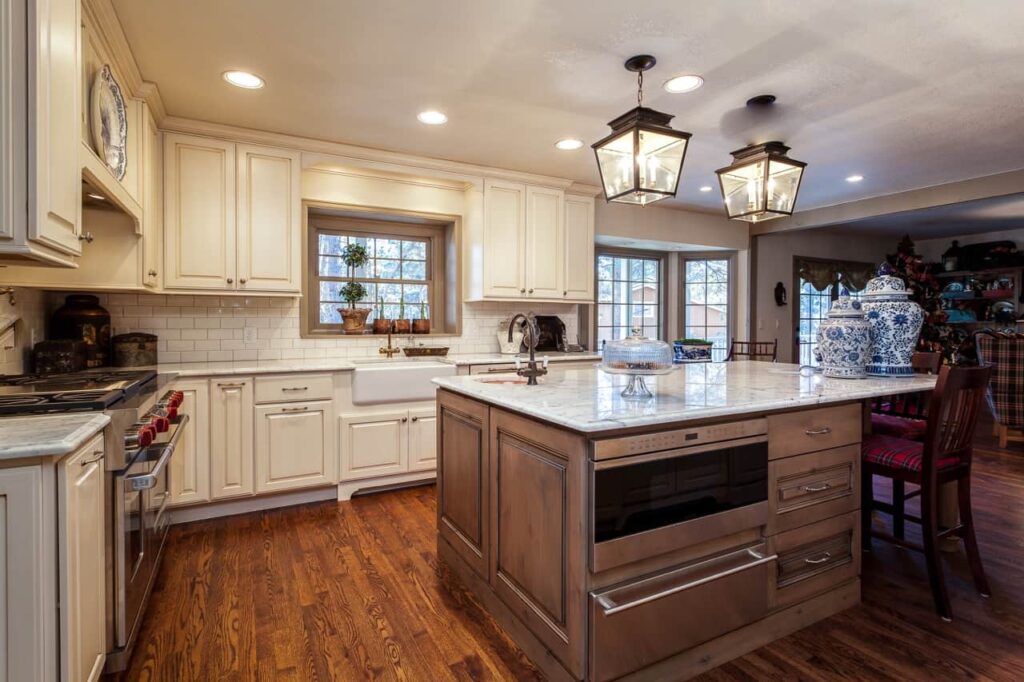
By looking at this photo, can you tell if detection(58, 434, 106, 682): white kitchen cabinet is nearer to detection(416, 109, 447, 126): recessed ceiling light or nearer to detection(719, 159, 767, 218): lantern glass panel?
detection(416, 109, 447, 126): recessed ceiling light

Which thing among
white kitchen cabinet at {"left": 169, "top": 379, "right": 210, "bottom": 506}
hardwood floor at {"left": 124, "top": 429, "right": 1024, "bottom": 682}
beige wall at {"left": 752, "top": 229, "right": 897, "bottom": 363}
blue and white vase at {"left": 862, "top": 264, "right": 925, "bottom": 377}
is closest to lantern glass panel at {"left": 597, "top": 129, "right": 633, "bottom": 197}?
blue and white vase at {"left": 862, "top": 264, "right": 925, "bottom": 377}

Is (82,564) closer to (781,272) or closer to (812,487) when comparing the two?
(812,487)

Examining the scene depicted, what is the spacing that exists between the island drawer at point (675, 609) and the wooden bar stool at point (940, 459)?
0.76 meters

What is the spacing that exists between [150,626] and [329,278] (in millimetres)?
2669

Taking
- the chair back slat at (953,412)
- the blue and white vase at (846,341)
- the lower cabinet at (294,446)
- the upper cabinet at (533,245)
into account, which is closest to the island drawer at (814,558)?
the chair back slat at (953,412)

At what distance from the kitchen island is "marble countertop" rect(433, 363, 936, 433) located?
1 cm

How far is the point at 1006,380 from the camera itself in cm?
458

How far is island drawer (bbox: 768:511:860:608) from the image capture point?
6.32 feet

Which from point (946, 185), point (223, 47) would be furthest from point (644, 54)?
point (946, 185)

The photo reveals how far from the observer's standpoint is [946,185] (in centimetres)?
477

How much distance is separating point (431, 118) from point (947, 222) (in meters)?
6.78

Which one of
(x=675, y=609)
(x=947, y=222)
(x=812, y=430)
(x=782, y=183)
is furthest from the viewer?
(x=947, y=222)

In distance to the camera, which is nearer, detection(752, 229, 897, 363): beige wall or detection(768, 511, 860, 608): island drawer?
detection(768, 511, 860, 608): island drawer

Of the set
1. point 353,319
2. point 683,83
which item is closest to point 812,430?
point 683,83
